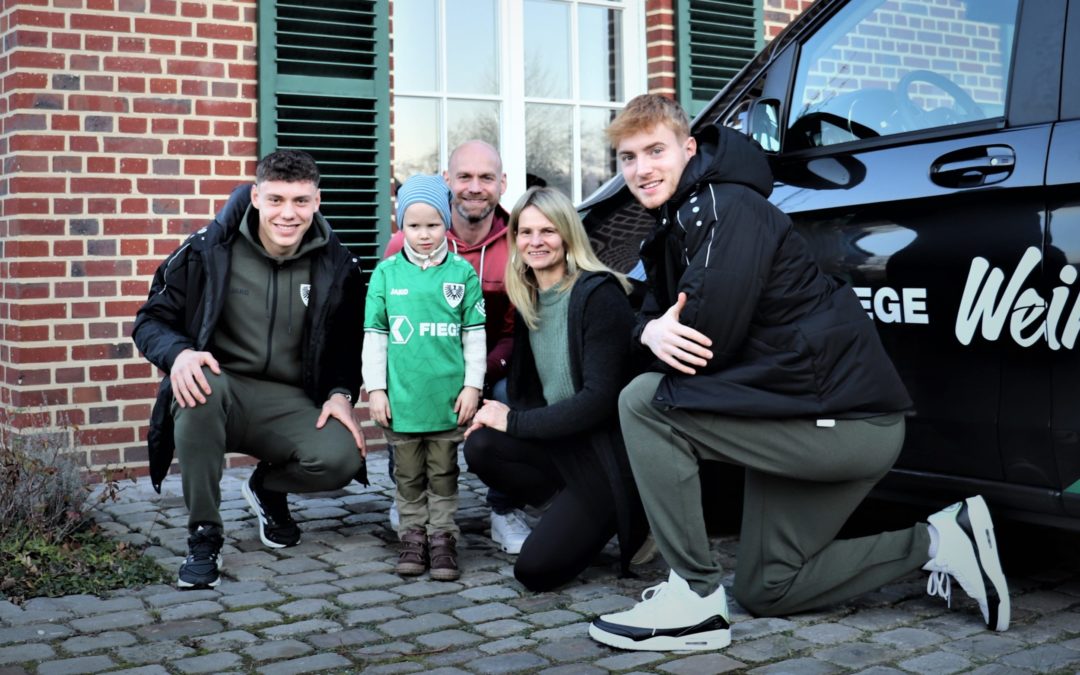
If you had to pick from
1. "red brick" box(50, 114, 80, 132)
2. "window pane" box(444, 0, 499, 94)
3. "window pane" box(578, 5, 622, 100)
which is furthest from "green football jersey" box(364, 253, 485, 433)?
"window pane" box(578, 5, 622, 100)

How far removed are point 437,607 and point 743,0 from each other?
4614mm

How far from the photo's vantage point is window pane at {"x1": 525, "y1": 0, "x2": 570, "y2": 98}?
21.9 feet

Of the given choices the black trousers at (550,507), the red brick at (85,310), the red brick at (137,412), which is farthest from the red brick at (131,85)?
the black trousers at (550,507)

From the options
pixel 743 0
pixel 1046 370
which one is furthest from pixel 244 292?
pixel 743 0

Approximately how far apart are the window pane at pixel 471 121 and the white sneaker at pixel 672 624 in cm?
356

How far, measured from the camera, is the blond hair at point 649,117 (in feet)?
11.6

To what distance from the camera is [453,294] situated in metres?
4.16

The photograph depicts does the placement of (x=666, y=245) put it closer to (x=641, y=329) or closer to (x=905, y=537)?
(x=641, y=329)

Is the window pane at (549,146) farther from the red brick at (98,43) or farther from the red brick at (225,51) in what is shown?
the red brick at (98,43)

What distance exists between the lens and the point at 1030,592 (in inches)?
146

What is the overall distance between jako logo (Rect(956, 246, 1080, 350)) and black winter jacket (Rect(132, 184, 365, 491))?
2.10 metres

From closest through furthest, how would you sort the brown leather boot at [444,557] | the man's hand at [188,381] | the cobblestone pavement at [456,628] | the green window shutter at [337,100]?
the cobblestone pavement at [456,628] < the brown leather boot at [444,557] < the man's hand at [188,381] < the green window shutter at [337,100]

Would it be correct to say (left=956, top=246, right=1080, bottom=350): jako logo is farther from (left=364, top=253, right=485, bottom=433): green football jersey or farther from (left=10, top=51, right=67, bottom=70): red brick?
(left=10, top=51, right=67, bottom=70): red brick

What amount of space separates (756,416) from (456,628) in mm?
984
